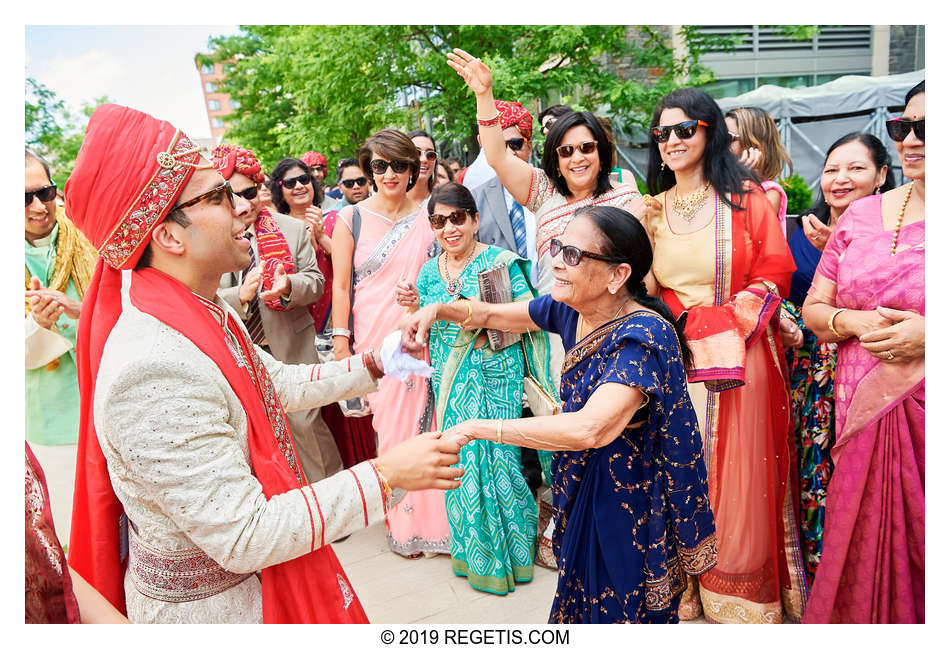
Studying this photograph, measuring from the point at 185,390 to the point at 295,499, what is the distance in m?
0.36

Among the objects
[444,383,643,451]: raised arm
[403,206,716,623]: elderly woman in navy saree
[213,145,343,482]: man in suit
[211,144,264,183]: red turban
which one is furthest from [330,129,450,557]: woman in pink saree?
[444,383,643,451]: raised arm

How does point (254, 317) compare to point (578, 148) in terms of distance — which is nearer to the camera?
point (578, 148)

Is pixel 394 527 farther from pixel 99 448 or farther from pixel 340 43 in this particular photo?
pixel 340 43

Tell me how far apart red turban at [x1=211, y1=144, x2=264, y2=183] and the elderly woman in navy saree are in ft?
7.71

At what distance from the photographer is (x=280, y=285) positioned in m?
3.53

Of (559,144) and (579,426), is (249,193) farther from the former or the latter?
(579,426)

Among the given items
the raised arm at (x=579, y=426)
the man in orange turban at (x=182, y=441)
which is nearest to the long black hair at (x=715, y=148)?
the raised arm at (x=579, y=426)

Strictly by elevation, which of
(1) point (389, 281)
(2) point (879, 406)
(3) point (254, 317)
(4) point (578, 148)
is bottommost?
(2) point (879, 406)

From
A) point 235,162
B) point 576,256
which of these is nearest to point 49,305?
point 235,162

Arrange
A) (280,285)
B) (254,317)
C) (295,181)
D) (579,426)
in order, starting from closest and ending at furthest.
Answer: (579,426) < (280,285) < (254,317) < (295,181)

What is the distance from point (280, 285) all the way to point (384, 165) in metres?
0.91

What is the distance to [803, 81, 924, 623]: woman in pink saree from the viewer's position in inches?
86.1

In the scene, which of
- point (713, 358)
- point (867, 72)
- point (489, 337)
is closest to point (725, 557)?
point (713, 358)

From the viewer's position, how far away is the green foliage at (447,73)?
4.49m
